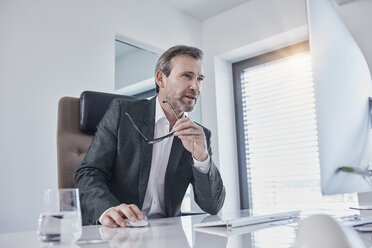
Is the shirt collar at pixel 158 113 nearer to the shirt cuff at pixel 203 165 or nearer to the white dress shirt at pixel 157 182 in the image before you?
the white dress shirt at pixel 157 182

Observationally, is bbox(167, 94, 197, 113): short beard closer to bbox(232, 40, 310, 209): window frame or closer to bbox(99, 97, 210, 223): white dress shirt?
bbox(99, 97, 210, 223): white dress shirt

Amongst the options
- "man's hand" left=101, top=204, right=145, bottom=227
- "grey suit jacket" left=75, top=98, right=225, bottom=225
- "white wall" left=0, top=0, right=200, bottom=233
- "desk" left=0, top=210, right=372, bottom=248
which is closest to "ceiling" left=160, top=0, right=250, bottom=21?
"white wall" left=0, top=0, right=200, bottom=233

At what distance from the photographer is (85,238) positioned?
0.67 meters

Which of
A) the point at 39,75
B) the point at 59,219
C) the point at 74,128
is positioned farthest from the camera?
the point at 39,75

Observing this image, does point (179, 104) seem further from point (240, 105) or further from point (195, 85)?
point (240, 105)

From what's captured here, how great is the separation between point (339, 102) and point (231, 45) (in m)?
2.63

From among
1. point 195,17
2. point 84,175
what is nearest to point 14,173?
point 84,175

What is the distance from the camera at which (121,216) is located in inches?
35.3

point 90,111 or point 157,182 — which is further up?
point 90,111

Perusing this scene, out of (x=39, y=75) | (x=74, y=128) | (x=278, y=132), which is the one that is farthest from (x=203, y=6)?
(x=74, y=128)

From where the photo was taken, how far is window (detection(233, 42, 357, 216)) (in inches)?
111

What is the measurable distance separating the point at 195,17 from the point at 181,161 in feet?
7.42

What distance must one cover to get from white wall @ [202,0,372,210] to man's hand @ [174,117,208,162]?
6.00 feet

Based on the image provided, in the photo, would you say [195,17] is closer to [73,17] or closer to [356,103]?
[73,17]
